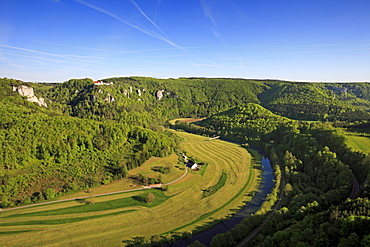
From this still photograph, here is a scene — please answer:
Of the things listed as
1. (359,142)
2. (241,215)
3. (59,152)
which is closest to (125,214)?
(241,215)

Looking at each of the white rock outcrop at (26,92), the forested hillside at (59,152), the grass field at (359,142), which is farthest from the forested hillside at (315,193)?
the white rock outcrop at (26,92)

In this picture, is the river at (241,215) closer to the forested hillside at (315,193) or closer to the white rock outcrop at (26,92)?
the forested hillside at (315,193)

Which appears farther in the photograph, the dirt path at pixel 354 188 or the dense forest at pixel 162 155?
the dirt path at pixel 354 188

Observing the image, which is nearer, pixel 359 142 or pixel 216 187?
pixel 216 187

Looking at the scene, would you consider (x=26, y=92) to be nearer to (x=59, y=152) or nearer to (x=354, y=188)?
(x=59, y=152)

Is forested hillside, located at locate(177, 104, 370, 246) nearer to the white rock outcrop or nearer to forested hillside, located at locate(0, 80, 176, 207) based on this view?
forested hillside, located at locate(0, 80, 176, 207)

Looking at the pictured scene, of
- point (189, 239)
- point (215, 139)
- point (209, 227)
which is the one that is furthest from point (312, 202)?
point (215, 139)
